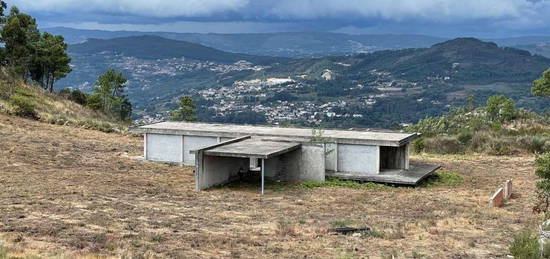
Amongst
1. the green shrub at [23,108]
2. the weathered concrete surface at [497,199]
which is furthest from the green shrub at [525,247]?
the green shrub at [23,108]

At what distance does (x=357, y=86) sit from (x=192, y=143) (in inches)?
4842

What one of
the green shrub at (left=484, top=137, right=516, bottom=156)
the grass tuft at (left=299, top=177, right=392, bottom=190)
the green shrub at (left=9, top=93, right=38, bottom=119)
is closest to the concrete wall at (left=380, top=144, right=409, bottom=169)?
the grass tuft at (left=299, top=177, right=392, bottom=190)

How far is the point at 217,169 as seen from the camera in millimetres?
19344

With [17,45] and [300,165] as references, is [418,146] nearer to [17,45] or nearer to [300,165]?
[300,165]

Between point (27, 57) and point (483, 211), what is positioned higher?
point (27, 57)

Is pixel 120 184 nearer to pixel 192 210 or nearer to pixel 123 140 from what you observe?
pixel 192 210

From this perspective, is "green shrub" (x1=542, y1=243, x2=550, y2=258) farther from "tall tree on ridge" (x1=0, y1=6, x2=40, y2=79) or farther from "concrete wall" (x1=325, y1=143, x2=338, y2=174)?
"tall tree on ridge" (x1=0, y1=6, x2=40, y2=79)

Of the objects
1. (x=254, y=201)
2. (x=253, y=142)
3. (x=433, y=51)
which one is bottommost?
(x=254, y=201)

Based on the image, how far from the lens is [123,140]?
2855 centimetres

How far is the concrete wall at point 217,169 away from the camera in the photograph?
60.4 feet

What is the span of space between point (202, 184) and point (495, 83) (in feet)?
A: 441

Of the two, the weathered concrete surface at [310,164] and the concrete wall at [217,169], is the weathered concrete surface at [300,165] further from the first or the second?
the concrete wall at [217,169]

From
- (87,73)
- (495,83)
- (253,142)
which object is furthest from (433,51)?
(253,142)

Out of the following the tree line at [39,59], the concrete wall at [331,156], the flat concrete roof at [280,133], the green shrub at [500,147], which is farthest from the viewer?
the tree line at [39,59]
